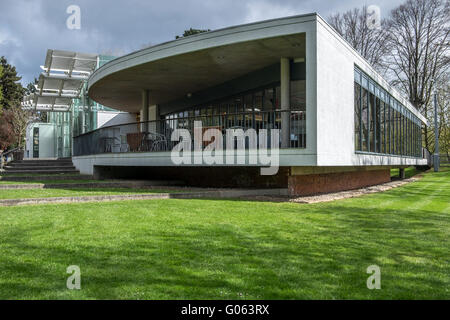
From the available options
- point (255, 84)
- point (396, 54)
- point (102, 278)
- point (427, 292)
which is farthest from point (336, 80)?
point (396, 54)

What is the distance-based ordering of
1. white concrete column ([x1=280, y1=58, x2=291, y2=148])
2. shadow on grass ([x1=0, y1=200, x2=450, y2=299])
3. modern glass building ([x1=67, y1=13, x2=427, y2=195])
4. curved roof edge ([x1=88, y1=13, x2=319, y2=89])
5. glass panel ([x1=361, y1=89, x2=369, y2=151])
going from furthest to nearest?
glass panel ([x1=361, y1=89, x2=369, y2=151])
white concrete column ([x1=280, y1=58, x2=291, y2=148])
modern glass building ([x1=67, y1=13, x2=427, y2=195])
curved roof edge ([x1=88, y1=13, x2=319, y2=89])
shadow on grass ([x1=0, y1=200, x2=450, y2=299])

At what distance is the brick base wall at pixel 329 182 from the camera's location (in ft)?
37.2

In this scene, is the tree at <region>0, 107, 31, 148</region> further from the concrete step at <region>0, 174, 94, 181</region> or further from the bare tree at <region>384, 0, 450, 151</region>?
the bare tree at <region>384, 0, 450, 151</region>

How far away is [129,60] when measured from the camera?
13375 millimetres

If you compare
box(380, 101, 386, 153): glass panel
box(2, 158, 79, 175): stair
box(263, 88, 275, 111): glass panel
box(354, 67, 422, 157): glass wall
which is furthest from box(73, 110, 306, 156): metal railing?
box(380, 101, 386, 153): glass panel

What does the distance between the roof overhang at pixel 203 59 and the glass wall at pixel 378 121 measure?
10.2 ft

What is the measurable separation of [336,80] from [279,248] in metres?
7.75

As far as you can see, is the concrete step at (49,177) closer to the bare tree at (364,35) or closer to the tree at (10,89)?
the bare tree at (364,35)

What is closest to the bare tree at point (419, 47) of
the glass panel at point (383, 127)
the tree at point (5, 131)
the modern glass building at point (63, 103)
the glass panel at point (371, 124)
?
the glass panel at point (383, 127)

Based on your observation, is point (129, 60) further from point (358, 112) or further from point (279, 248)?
point (279, 248)

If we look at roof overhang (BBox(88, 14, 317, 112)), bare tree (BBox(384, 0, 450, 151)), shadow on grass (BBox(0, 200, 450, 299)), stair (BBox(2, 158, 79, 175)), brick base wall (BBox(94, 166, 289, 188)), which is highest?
bare tree (BBox(384, 0, 450, 151))

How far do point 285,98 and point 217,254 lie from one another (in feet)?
28.6

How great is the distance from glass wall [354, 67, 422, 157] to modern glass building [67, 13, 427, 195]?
0.05 meters

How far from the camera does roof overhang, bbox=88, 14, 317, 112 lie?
34.0 feet
